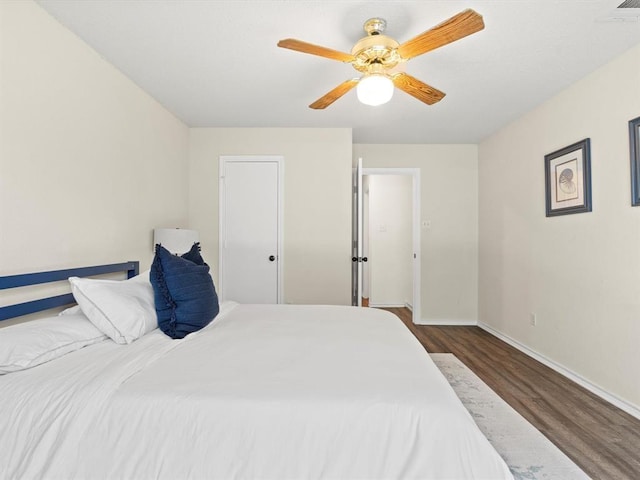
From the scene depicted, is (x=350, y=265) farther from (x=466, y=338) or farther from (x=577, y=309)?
(x=577, y=309)

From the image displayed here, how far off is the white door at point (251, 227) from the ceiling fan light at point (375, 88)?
79.6 inches

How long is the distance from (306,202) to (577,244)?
2546 millimetres

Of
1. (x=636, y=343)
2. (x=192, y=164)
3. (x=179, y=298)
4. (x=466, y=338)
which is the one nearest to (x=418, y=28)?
(x=179, y=298)

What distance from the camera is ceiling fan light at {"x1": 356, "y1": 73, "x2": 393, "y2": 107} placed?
186cm

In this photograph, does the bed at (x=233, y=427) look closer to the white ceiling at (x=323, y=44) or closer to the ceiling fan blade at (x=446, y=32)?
the ceiling fan blade at (x=446, y=32)

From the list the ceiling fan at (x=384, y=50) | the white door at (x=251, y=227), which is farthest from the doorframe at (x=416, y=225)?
the ceiling fan at (x=384, y=50)

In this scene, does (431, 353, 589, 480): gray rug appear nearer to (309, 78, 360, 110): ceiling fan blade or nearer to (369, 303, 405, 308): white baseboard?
(309, 78, 360, 110): ceiling fan blade

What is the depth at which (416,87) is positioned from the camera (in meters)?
2.13

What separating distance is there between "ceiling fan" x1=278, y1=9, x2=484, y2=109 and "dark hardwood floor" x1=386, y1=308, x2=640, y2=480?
7.14 ft

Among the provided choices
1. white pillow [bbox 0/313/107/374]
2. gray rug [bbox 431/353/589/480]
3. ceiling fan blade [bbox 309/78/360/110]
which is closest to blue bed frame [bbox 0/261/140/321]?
white pillow [bbox 0/313/107/374]

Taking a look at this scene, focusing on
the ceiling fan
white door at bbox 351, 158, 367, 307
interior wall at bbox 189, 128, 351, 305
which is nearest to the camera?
the ceiling fan

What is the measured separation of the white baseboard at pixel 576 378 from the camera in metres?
2.17

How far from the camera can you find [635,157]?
2160 mm

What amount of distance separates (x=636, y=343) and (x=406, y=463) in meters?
2.15
